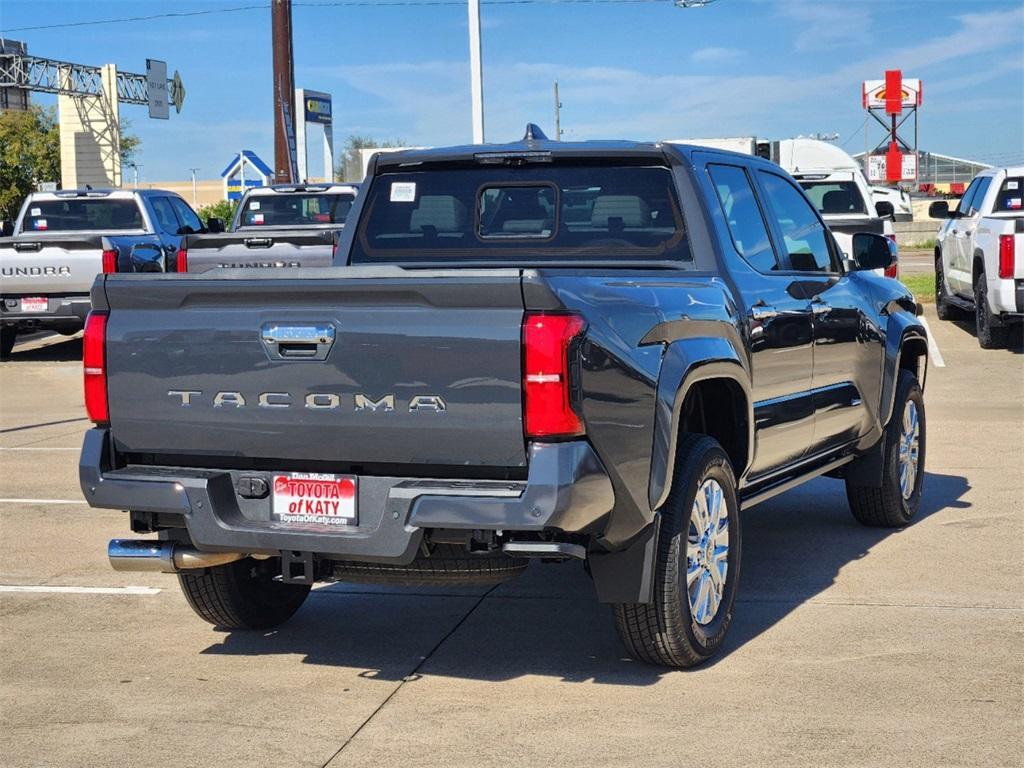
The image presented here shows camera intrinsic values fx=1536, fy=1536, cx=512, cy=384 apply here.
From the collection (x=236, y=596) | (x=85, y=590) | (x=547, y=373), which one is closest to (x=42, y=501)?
(x=85, y=590)

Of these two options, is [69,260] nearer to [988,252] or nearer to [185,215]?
[185,215]

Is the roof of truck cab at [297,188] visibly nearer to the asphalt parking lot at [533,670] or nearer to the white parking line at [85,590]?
the asphalt parking lot at [533,670]

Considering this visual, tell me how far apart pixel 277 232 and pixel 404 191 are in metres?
10.3

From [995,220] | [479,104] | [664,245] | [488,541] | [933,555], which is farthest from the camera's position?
[479,104]

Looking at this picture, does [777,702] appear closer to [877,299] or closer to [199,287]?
[199,287]

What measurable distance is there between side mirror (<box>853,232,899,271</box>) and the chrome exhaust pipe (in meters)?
3.98

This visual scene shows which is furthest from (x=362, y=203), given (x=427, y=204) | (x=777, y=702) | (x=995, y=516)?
(x=995, y=516)

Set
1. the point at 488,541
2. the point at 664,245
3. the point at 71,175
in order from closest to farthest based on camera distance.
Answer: the point at 488,541 → the point at 664,245 → the point at 71,175

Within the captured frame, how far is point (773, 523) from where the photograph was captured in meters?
8.65

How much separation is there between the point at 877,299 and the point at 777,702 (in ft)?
10.8

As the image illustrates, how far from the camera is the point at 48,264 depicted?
17.7 metres

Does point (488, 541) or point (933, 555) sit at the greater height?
point (488, 541)

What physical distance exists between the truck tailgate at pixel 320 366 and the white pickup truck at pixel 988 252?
1242cm

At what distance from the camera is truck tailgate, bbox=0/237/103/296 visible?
17.7m
